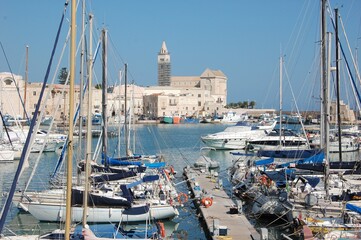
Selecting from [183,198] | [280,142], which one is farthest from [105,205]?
[280,142]

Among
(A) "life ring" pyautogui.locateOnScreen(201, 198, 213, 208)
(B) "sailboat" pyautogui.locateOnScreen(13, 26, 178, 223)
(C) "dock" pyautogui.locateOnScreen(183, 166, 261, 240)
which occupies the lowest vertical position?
(C) "dock" pyautogui.locateOnScreen(183, 166, 261, 240)

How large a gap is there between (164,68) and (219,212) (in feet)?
537

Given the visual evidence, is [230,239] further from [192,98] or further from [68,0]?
[192,98]

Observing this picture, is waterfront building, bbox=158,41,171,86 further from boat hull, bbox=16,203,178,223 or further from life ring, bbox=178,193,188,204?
boat hull, bbox=16,203,178,223

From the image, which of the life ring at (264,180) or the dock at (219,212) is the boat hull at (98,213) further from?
the life ring at (264,180)

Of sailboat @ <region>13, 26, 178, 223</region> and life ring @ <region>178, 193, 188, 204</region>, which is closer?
sailboat @ <region>13, 26, 178, 223</region>

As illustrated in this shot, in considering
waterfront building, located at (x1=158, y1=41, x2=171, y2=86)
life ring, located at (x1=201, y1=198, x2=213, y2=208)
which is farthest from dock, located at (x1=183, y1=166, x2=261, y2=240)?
waterfront building, located at (x1=158, y1=41, x2=171, y2=86)

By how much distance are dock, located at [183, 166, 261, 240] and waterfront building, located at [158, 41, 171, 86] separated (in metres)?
153

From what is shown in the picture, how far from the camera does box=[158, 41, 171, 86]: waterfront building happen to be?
182 m

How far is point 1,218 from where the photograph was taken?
1060cm

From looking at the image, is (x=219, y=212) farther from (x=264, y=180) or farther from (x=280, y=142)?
(x=280, y=142)

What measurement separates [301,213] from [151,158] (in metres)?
16.1

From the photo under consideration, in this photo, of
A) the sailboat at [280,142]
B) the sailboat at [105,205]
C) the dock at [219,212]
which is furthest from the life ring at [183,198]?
the sailboat at [280,142]

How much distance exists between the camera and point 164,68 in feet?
599
